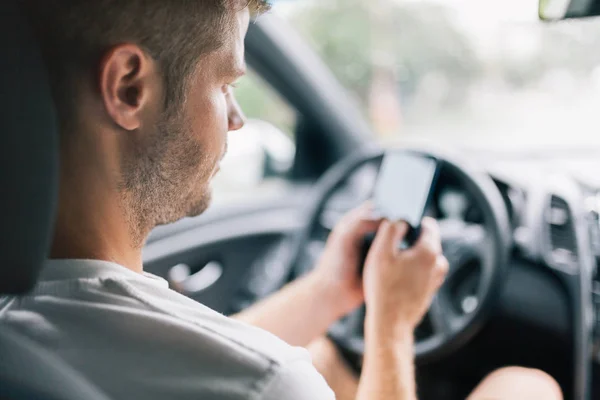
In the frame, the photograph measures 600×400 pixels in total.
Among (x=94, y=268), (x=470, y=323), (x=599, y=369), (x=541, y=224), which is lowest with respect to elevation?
(x=599, y=369)

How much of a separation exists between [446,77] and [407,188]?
1163 mm

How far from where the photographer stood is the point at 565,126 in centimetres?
249

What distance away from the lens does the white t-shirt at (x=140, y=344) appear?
823mm

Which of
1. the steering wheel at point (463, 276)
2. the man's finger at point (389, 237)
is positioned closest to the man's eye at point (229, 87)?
the man's finger at point (389, 237)

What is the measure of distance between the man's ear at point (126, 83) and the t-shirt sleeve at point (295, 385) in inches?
14.7

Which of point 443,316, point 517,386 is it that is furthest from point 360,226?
point 517,386

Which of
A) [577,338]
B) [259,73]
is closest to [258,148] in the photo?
[259,73]

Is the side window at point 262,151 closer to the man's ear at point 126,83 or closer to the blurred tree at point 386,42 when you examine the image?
the blurred tree at point 386,42

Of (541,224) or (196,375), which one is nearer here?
(196,375)

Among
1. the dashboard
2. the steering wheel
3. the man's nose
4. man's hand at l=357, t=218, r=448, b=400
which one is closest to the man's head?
the man's nose

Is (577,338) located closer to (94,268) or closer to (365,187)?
(365,187)

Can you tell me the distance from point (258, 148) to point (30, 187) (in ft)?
6.80

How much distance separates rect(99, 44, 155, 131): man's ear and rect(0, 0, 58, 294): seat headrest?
0.24ft

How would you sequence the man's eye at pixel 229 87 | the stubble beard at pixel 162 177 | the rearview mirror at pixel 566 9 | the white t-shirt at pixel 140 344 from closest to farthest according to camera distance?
the white t-shirt at pixel 140 344, the stubble beard at pixel 162 177, the man's eye at pixel 229 87, the rearview mirror at pixel 566 9
